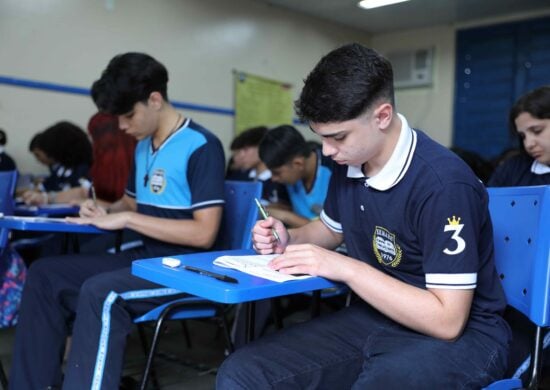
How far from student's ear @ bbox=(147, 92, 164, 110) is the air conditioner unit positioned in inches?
194

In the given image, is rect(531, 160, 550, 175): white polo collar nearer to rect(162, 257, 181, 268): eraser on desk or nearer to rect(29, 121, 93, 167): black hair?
rect(162, 257, 181, 268): eraser on desk

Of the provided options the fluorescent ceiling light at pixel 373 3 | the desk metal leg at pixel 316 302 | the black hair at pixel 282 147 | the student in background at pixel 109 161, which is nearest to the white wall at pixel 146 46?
the fluorescent ceiling light at pixel 373 3

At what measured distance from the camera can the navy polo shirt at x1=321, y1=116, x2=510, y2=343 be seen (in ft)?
3.35

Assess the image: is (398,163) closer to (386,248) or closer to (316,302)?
(386,248)

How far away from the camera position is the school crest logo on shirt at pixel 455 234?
1017 millimetres

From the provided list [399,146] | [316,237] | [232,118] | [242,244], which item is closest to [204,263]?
[316,237]

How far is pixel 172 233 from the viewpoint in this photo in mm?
1702

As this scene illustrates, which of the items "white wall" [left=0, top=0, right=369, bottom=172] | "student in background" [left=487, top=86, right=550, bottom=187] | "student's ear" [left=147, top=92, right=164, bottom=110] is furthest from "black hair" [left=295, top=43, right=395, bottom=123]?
"white wall" [left=0, top=0, right=369, bottom=172]

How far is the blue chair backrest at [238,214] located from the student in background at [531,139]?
3.67 ft

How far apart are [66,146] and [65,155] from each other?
0.19ft

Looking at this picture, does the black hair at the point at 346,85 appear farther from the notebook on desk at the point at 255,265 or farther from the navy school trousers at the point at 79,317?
the navy school trousers at the point at 79,317

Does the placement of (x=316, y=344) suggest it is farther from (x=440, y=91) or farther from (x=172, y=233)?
(x=440, y=91)

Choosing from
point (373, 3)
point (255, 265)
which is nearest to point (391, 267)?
point (255, 265)

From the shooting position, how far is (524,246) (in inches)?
48.1
